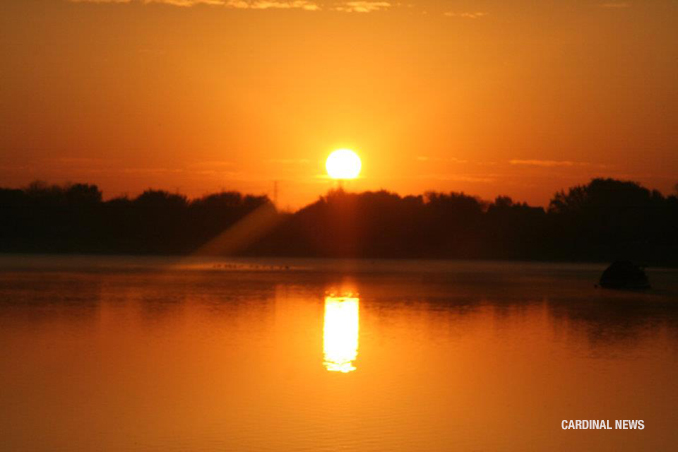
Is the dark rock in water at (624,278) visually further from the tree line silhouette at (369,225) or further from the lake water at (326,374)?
the tree line silhouette at (369,225)

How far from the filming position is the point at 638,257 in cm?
7762

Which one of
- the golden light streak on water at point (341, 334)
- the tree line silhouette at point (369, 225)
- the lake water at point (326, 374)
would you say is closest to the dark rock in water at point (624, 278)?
the lake water at point (326, 374)

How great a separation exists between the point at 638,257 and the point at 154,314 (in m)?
61.2

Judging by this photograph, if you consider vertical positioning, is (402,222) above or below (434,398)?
above

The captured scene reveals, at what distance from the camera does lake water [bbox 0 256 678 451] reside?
10.5 metres

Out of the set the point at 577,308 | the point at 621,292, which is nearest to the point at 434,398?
the point at 577,308

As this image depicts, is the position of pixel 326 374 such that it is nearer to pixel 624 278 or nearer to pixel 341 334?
pixel 341 334

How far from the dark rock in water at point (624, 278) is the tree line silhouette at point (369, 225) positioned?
135 feet

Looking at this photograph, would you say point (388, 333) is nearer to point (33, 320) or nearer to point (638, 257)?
point (33, 320)

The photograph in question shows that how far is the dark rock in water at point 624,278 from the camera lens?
39.9m

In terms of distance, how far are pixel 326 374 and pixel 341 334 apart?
5193mm

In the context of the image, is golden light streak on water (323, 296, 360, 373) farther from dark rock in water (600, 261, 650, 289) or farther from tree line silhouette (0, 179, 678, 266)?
tree line silhouette (0, 179, 678, 266)

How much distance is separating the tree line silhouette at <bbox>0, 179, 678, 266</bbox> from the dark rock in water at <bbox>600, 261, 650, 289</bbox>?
41190mm

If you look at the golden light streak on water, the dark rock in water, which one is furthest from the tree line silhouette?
the golden light streak on water
